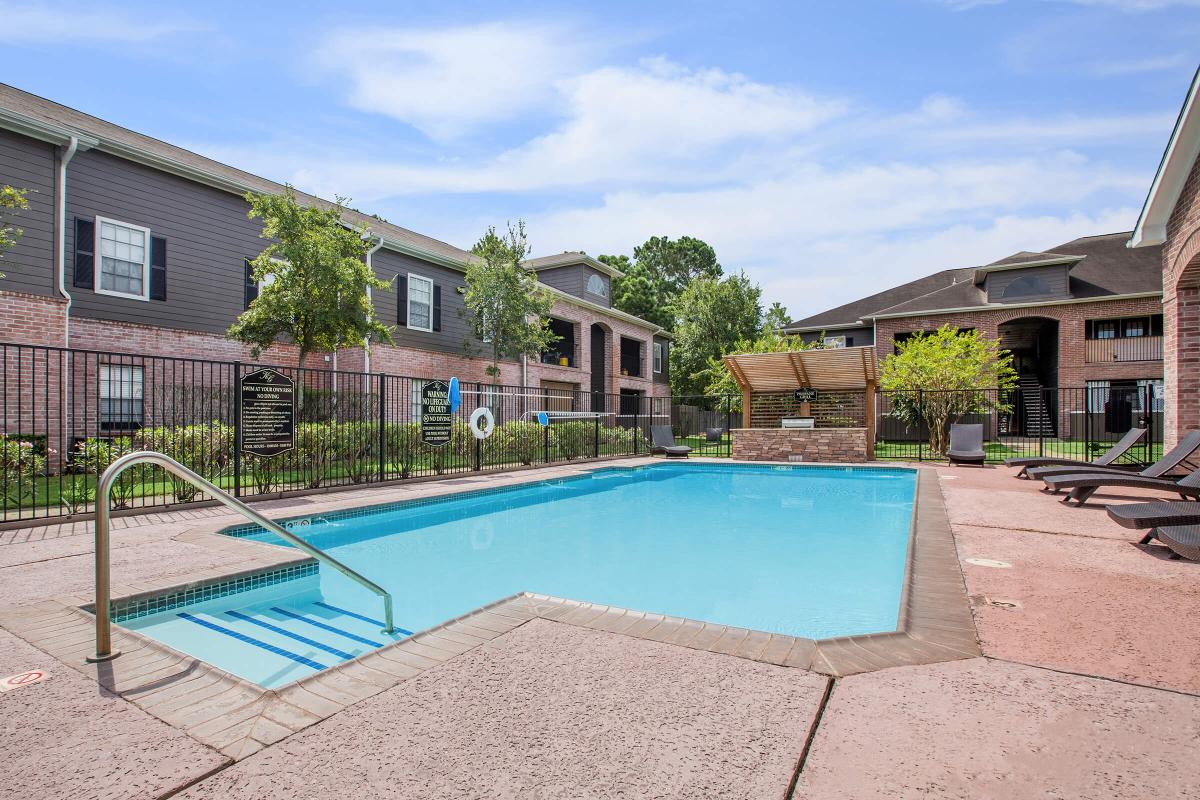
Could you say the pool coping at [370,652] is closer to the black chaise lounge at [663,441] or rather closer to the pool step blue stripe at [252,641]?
the pool step blue stripe at [252,641]

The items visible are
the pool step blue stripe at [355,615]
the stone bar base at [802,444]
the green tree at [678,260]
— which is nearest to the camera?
A: the pool step blue stripe at [355,615]

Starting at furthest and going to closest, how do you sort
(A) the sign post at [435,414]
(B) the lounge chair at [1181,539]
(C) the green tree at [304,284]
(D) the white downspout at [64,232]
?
(C) the green tree at [304,284] < (A) the sign post at [435,414] < (D) the white downspout at [64,232] < (B) the lounge chair at [1181,539]

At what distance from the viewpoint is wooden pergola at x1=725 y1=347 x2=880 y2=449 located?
16.3 metres

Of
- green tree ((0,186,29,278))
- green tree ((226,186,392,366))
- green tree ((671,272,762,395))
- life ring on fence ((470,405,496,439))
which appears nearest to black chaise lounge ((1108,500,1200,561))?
life ring on fence ((470,405,496,439))

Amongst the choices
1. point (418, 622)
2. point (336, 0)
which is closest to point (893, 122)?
point (336, 0)

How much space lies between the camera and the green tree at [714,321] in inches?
1170

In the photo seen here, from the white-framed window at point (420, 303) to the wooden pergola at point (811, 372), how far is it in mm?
9342

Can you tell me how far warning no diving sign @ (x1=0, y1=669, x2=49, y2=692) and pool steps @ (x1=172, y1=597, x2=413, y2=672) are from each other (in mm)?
1124

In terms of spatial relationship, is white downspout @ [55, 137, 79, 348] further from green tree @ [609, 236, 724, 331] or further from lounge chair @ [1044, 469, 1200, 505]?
green tree @ [609, 236, 724, 331]

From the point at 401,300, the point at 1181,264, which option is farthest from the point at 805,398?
the point at 401,300

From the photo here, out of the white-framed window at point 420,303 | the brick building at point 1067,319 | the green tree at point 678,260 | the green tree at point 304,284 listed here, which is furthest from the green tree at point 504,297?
the green tree at point 678,260

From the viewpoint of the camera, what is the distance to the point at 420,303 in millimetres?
18219

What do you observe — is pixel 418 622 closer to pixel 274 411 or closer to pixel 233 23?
pixel 274 411

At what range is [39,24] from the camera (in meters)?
8.73
